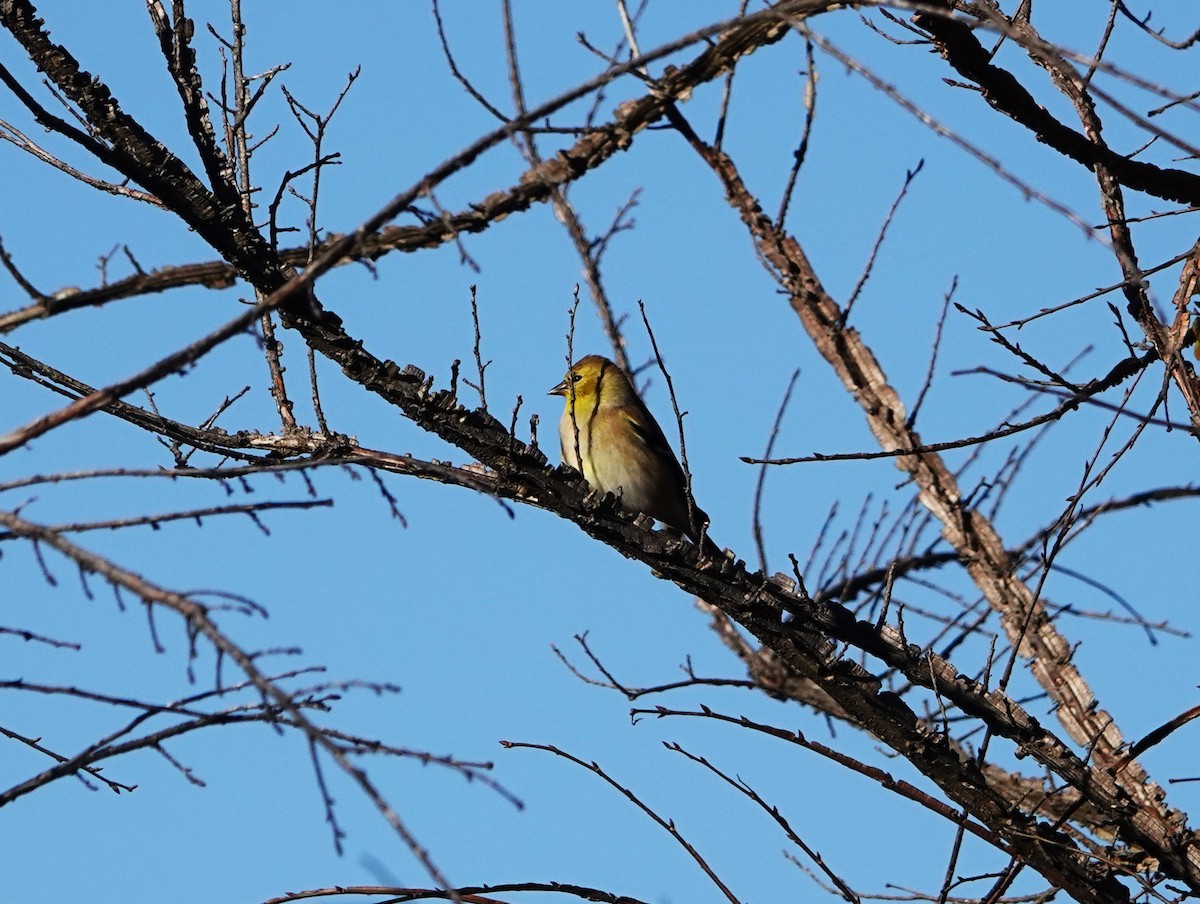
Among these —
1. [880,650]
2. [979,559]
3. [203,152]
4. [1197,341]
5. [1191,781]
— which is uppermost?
[979,559]

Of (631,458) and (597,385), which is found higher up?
(597,385)

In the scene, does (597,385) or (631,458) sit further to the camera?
(597,385)

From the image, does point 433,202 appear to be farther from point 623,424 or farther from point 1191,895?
point 623,424

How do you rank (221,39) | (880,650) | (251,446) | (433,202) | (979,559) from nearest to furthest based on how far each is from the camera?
(433,202) < (880,650) < (251,446) < (221,39) < (979,559)

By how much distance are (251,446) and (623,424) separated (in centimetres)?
329

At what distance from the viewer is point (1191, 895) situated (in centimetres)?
409

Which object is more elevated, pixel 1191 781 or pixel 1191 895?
pixel 1191 781

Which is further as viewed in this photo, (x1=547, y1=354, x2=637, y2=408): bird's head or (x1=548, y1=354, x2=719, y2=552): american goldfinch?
(x1=547, y1=354, x2=637, y2=408): bird's head

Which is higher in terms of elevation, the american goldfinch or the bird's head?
the bird's head

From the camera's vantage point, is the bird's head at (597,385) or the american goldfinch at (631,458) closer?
the american goldfinch at (631,458)

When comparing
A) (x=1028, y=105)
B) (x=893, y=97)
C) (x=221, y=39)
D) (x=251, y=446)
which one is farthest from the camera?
(x=221, y=39)

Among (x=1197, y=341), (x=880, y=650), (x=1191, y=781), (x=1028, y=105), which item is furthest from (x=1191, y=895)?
(x=1028, y=105)

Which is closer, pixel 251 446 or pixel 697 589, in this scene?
pixel 697 589

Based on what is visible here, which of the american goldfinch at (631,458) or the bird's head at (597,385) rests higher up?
the bird's head at (597,385)
